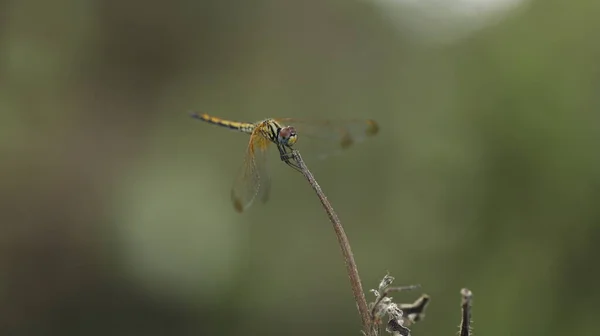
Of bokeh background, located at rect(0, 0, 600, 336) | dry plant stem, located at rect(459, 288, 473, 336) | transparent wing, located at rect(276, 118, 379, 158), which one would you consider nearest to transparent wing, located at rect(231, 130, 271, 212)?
transparent wing, located at rect(276, 118, 379, 158)

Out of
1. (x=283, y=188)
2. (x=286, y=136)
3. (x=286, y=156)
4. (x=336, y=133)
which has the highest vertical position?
(x=283, y=188)

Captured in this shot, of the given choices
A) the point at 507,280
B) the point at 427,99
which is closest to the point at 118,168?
the point at 427,99

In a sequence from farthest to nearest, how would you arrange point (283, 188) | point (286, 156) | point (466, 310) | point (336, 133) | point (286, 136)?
1. point (283, 188)
2. point (336, 133)
3. point (286, 136)
4. point (286, 156)
5. point (466, 310)

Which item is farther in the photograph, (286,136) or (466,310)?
(286,136)

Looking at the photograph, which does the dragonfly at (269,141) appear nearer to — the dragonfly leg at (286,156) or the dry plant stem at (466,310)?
the dragonfly leg at (286,156)

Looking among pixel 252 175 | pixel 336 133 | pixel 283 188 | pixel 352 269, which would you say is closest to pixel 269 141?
pixel 252 175

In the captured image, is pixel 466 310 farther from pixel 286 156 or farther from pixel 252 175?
pixel 252 175

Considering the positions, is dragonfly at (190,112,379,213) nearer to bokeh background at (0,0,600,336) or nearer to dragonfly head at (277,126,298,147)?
dragonfly head at (277,126,298,147)

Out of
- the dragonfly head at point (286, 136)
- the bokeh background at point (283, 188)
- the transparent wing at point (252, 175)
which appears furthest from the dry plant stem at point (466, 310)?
the bokeh background at point (283, 188)
